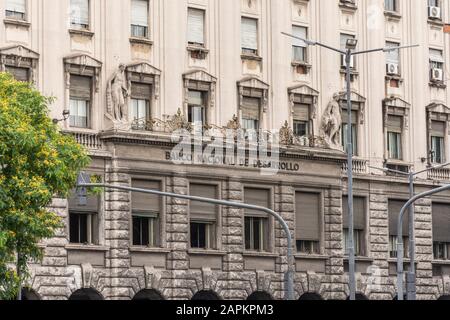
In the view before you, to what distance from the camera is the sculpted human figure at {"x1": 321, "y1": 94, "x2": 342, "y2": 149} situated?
55406 millimetres

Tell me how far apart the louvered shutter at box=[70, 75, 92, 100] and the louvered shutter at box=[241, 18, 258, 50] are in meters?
8.79

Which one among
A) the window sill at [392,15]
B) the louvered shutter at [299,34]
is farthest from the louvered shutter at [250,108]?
the window sill at [392,15]

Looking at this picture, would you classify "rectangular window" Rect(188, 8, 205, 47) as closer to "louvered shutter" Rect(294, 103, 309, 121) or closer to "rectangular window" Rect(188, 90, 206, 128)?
"rectangular window" Rect(188, 90, 206, 128)

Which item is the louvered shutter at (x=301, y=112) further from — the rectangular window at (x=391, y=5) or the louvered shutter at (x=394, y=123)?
the rectangular window at (x=391, y=5)

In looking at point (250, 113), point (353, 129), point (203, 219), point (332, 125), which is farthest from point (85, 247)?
point (353, 129)

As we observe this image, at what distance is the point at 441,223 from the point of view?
60062 mm

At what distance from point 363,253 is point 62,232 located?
1642 cm

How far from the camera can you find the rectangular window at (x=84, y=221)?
153 ft

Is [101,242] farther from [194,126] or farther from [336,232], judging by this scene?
[336,232]

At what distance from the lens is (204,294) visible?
50.8 metres

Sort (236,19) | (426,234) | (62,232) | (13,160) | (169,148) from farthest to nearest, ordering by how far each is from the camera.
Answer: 1. (426,234)
2. (236,19)
3. (169,148)
4. (62,232)
5. (13,160)

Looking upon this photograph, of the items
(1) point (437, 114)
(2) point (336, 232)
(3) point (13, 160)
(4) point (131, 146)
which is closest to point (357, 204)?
(2) point (336, 232)

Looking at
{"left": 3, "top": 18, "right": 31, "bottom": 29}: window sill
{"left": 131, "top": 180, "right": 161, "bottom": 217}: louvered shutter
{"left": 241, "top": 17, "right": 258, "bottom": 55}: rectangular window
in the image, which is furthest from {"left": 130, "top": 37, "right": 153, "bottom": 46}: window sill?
{"left": 131, "top": 180, "right": 161, "bottom": 217}: louvered shutter

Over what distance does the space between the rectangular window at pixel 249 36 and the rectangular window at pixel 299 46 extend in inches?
84.8
